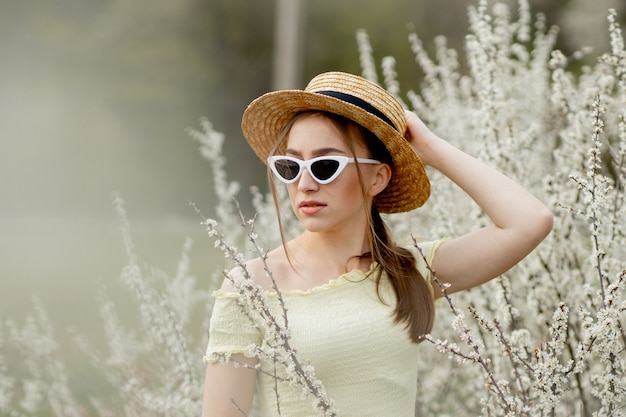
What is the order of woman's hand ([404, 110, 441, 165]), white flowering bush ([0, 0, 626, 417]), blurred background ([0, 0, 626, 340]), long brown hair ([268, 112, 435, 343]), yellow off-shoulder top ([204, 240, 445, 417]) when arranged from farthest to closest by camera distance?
blurred background ([0, 0, 626, 340]) → woman's hand ([404, 110, 441, 165]) → long brown hair ([268, 112, 435, 343]) → yellow off-shoulder top ([204, 240, 445, 417]) → white flowering bush ([0, 0, 626, 417])

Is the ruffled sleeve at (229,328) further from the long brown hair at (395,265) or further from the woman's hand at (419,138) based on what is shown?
the woman's hand at (419,138)

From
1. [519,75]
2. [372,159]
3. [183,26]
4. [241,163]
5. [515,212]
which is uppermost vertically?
[183,26]

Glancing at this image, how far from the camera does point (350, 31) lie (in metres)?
6.47

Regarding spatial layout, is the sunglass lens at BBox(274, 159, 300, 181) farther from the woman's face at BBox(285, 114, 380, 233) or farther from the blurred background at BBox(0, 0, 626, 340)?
the blurred background at BBox(0, 0, 626, 340)

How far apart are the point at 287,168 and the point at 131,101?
454 cm

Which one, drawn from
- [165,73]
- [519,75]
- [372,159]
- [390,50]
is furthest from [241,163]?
[372,159]

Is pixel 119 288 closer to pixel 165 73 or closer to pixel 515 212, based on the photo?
pixel 165 73

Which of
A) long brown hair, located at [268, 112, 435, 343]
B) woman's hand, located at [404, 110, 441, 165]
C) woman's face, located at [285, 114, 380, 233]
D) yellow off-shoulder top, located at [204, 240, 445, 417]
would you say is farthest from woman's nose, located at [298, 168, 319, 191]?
woman's hand, located at [404, 110, 441, 165]

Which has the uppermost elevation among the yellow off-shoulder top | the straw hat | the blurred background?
the blurred background

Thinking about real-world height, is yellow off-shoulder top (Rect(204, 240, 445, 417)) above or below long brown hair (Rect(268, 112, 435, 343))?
below

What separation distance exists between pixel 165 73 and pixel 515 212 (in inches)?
187

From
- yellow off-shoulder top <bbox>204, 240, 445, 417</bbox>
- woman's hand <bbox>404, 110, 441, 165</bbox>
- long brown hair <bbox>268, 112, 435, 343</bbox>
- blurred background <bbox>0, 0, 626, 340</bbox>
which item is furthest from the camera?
blurred background <bbox>0, 0, 626, 340</bbox>

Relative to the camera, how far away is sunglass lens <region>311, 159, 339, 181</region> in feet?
5.58

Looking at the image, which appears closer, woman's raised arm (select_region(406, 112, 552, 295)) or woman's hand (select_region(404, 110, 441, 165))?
woman's raised arm (select_region(406, 112, 552, 295))
